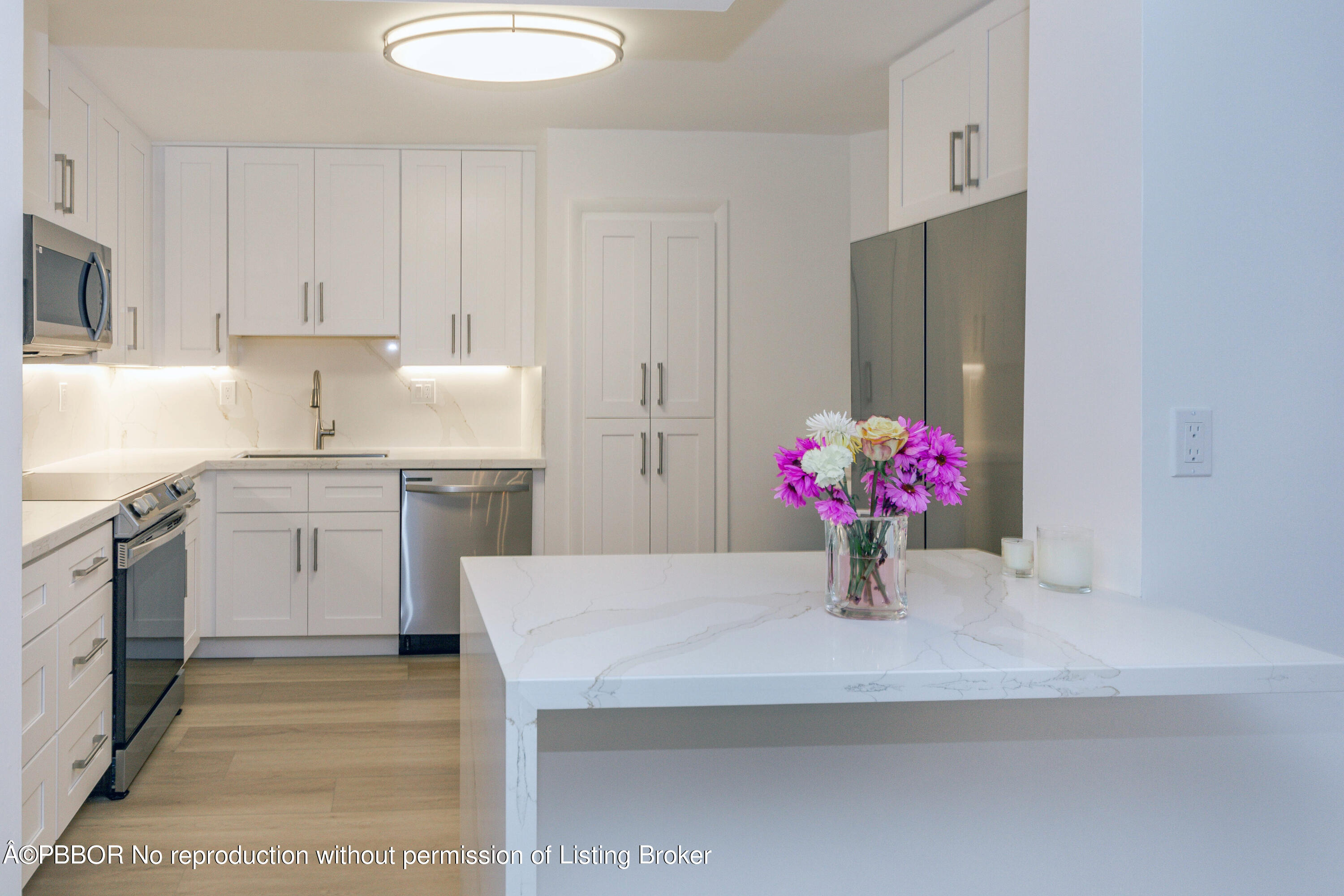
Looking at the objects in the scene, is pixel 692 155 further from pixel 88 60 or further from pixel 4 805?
pixel 4 805

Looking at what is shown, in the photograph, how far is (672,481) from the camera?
4594mm

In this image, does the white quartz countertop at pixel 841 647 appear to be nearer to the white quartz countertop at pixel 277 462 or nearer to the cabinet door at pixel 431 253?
the white quartz countertop at pixel 277 462

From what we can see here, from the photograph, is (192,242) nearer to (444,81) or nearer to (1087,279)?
(444,81)

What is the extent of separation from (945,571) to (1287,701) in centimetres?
59

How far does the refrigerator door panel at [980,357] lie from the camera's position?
2564 mm

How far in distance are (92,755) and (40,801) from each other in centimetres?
38

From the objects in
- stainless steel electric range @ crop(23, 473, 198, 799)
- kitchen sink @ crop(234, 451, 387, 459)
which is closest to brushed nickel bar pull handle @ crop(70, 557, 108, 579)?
stainless steel electric range @ crop(23, 473, 198, 799)

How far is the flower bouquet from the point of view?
150 cm

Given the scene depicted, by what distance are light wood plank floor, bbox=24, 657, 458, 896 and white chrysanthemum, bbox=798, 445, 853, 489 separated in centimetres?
164

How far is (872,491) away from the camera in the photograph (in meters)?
1.53

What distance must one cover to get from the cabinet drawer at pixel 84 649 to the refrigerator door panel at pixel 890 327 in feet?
7.58

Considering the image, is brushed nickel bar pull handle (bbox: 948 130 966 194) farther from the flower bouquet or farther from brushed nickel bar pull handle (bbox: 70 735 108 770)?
brushed nickel bar pull handle (bbox: 70 735 108 770)

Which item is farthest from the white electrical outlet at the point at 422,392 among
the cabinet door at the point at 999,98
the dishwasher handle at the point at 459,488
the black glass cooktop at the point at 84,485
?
the cabinet door at the point at 999,98

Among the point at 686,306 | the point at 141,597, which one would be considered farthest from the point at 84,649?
the point at 686,306
